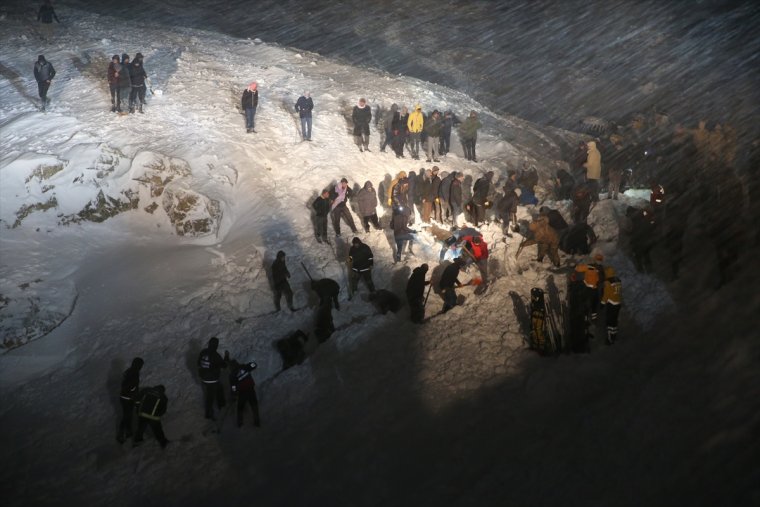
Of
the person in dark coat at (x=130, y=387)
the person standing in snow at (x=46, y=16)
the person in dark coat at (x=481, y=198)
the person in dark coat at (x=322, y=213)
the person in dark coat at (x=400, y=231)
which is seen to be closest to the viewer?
the person in dark coat at (x=130, y=387)

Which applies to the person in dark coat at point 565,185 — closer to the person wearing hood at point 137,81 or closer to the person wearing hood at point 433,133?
the person wearing hood at point 433,133

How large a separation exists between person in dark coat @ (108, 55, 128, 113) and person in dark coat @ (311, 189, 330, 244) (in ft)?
26.9

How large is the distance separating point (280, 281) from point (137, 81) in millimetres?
9329

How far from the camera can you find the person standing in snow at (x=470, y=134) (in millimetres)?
17609

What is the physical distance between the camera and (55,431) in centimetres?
1000

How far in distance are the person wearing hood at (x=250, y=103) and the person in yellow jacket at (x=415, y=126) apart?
4939mm

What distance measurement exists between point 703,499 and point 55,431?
427 inches

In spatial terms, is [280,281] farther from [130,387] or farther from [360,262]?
[130,387]

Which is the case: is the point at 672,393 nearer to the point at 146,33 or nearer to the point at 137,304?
the point at 137,304

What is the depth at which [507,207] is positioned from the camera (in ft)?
46.5

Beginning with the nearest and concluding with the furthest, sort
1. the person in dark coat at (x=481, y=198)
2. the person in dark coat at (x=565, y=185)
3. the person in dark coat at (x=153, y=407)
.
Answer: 1. the person in dark coat at (x=153, y=407)
2. the person in dark coat at (x=481, y=198)
3. the person in dark coat at (x=565, y=185)

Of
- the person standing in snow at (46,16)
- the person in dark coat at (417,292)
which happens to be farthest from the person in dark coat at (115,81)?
the person in dark coat at (417,292)

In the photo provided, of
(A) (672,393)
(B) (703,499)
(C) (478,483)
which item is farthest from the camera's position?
(A) (672,393)

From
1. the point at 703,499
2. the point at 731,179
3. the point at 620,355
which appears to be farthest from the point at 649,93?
the point at 703,499
